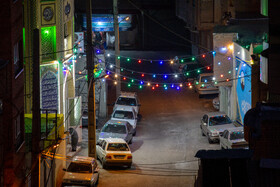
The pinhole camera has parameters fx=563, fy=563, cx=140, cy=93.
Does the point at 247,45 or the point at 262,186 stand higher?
the point at 247,45

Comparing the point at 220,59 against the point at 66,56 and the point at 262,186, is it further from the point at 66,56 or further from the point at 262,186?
the point at 262,186

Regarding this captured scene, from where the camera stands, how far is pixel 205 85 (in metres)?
41.9

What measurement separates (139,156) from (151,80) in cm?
1966

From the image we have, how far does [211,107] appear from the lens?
134ft

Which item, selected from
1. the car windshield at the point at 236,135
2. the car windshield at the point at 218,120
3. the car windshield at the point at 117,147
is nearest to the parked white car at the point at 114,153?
the car windshield at the point at 117,147

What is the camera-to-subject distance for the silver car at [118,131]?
1224 inches

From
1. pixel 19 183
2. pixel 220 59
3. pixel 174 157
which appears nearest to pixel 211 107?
pixel 220 59

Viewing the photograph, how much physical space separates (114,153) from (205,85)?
16413mm

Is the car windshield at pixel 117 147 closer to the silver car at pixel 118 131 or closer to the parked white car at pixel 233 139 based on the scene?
the silver car at pixel 118 131

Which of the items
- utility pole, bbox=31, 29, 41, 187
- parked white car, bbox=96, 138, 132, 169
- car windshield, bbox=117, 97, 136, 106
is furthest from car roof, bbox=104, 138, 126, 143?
utility pole, bbox=31, 29, 41, 187

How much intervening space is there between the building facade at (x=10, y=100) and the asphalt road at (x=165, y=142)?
6.15 m

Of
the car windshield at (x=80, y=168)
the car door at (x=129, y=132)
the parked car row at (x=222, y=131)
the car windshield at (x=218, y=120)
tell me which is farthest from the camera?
the car windshield at (x=218, y=120)

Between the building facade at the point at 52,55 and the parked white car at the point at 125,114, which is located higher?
the building facade at the point at 52,55

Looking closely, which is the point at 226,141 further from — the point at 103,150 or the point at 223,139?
the point at 103,150
